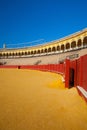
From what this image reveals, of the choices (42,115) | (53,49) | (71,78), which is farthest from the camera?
(53,49)

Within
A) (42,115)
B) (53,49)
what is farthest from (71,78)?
(53,49)

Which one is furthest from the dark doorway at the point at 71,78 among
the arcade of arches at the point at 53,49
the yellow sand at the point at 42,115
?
the arcade of arches at the point at 53,49

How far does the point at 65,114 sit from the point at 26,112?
77cm

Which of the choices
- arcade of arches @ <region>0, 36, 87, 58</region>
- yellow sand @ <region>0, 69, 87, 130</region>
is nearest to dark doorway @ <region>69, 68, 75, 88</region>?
yellow sand @ <region>0, 69, 87, 130</region>

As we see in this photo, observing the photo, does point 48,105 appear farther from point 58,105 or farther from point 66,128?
point 66,128

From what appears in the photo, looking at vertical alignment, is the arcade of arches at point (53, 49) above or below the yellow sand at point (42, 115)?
above

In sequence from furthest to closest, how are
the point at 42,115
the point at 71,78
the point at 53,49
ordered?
1. the point at 53,49
2. the point at 71,78
3. the point at 42,115

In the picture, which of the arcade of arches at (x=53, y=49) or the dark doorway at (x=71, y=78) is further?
the arcade of arches at (x=53, y=49)

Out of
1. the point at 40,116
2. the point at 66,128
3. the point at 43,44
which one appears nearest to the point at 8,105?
the point at 40,116

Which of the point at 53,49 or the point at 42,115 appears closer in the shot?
the point at 42,115

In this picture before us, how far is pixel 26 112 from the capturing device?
157 inches

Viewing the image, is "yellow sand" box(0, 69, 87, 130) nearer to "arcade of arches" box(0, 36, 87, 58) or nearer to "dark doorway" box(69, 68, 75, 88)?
"dark doorway" box(69, 68, 75, 88)

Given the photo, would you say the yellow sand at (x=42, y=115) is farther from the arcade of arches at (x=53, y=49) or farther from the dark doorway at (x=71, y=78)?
the arcade of arches at (x=53, y=49)

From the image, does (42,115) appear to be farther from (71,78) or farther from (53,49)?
(53,49)
